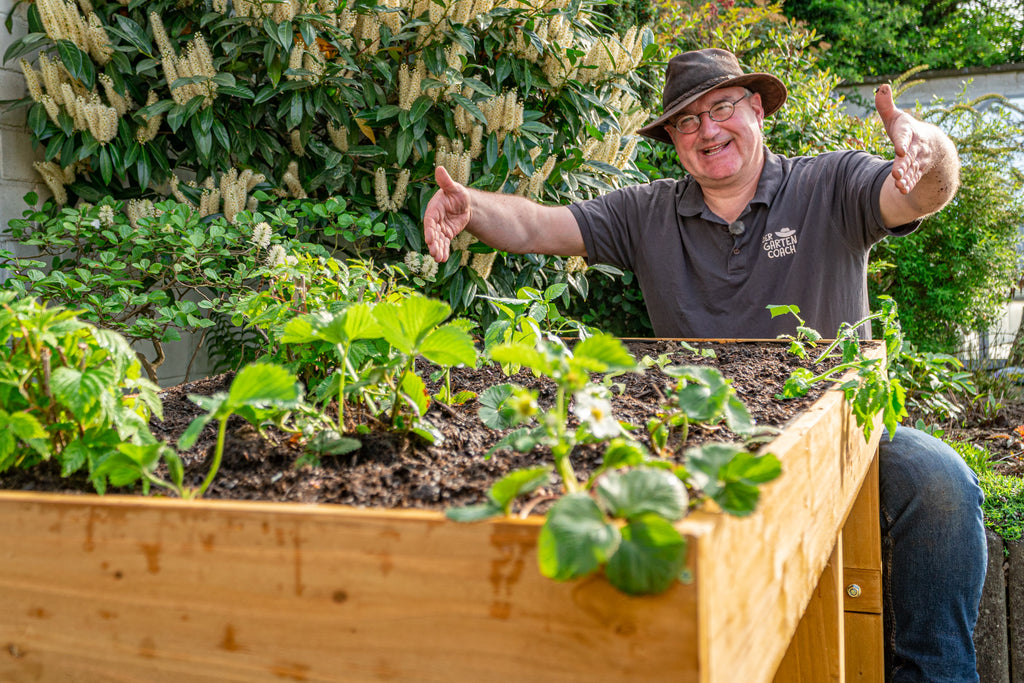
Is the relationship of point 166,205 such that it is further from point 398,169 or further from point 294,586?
point 294,586

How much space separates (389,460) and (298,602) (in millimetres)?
221

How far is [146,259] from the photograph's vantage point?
1.79 m

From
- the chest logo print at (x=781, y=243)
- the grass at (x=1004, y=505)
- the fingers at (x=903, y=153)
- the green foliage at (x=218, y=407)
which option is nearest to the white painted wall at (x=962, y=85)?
the chest logo print at (x=781, y=243)

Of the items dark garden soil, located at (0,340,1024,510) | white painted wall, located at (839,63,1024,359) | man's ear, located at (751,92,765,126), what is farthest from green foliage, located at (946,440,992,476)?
white painted wall, located at (839,63,1024,359)

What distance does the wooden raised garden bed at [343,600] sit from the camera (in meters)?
0.46

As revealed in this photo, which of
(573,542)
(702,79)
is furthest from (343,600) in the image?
(702,79)

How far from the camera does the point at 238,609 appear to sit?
53 cm

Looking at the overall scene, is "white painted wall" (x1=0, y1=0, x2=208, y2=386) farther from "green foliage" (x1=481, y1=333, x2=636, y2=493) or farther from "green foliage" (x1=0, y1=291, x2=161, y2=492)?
"green foliage" (x1=481, y1=333, x2=636, y2=493)

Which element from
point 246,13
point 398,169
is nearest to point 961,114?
point 398,169

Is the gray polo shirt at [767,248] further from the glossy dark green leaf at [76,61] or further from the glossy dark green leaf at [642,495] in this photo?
the glossy dark green leaf at [642,495]

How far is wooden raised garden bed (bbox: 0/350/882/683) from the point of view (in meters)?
0.46

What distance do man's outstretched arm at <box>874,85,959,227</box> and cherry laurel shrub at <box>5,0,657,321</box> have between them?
905 mm

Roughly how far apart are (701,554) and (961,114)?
5.62 metres

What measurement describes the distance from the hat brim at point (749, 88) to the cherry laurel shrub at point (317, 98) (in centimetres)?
19
